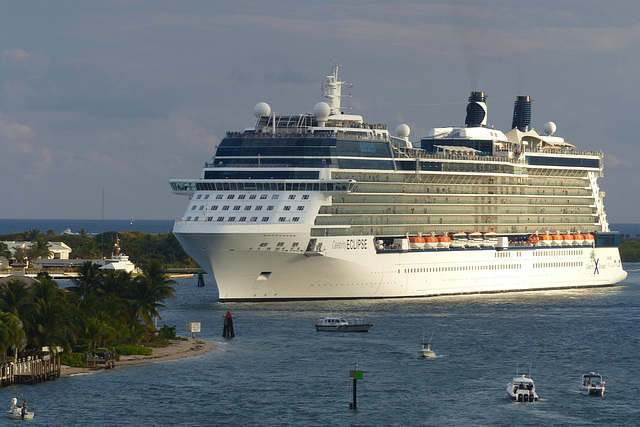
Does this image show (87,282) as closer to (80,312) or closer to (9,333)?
(80,312)

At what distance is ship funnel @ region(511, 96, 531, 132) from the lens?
141 meters

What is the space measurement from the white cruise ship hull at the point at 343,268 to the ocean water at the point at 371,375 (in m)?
1.65

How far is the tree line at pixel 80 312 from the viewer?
66.2 meters

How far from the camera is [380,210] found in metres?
110

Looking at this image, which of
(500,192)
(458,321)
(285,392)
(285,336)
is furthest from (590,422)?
(500,192)

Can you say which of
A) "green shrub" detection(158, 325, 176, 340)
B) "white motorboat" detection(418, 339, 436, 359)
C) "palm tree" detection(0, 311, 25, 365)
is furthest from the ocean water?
"green shrub" detection(158, 325, 176, 340)

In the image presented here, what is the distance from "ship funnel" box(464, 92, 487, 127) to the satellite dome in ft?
50.0

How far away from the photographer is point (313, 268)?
4001 inches

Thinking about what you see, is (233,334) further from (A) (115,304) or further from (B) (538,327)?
(B) (538,327)

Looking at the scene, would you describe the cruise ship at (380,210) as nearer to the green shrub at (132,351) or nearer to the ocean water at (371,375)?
the ocean water at (371,375)

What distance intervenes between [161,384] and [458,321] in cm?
3495

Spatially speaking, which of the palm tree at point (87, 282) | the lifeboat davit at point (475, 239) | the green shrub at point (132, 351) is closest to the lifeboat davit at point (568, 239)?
the lifeboat davit at point (475, 239)

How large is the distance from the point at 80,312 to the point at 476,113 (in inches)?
2846

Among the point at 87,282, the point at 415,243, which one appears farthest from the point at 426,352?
the point at 415,243
